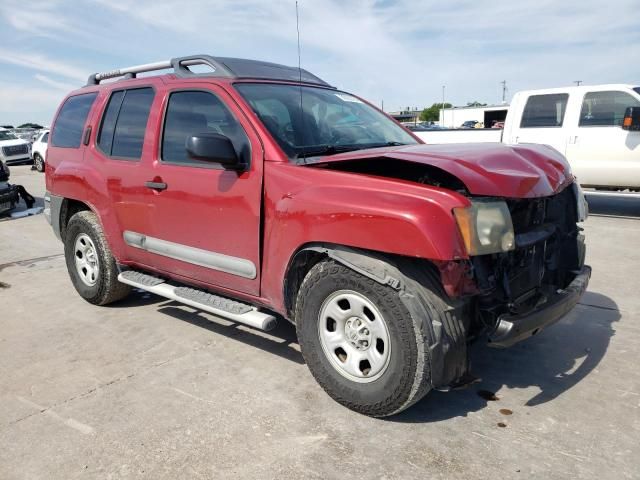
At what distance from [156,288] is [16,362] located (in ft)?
3.51

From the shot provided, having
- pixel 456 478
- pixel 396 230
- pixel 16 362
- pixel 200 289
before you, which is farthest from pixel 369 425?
pixel 16 362

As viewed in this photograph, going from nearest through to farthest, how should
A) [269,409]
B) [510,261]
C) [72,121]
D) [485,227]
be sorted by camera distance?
[485,227] < [510,261] < [269,409] < [72,121]

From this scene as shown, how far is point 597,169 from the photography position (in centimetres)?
890

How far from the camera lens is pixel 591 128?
29.3 feet

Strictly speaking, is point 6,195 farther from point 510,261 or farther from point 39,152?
point 39,152

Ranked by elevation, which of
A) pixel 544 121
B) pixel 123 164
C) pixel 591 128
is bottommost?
pixel 123 164

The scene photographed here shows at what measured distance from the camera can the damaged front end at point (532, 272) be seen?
266 cm

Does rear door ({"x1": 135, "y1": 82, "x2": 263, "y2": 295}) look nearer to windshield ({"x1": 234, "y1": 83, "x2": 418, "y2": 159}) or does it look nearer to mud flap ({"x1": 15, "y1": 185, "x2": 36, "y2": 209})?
windshield ({"x1": 234, "y1": 83, "x2": 418, "y2": 159})

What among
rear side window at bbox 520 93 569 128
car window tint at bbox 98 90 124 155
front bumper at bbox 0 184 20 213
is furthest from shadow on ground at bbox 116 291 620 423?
front bumper at bbox 0 184 20 213

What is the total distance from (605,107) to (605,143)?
62 centimetres

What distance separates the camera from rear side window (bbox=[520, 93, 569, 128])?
9.24 m

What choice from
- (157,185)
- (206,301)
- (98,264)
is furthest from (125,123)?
(206,301)

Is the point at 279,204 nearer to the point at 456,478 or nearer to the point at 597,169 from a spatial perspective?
the point at 456,478

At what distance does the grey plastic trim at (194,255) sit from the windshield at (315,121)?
30.8 inches
